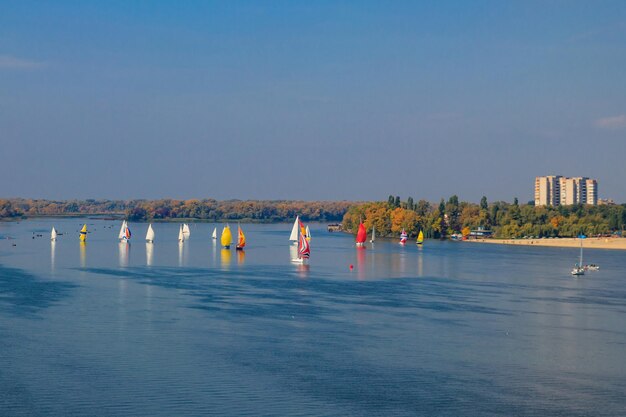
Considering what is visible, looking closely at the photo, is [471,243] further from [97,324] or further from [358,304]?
[97,324]

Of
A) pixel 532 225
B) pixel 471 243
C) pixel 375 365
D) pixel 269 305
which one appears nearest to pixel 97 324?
pixel 269 305

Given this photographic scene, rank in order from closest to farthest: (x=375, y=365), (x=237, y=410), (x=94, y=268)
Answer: (x=237, y=410) → (x=375, y=365) → (x=94, y=268)

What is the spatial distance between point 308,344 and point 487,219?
313 ft

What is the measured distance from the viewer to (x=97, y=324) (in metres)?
33.0

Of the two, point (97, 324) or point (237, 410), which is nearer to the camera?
point (237, 410)

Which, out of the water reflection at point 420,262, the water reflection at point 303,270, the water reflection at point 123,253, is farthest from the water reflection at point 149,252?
the water reflection at point 420,262

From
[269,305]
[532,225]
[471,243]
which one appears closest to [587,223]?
[532,225]

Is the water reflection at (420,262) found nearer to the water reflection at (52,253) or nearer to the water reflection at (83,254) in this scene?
the water reflection at (83,254)

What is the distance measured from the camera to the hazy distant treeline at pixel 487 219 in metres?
114

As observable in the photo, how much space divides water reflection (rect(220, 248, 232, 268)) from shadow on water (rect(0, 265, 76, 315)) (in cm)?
1567

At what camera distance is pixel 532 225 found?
11506 cm

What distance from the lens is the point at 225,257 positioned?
71.8 metres

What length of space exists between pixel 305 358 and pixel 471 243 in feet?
263

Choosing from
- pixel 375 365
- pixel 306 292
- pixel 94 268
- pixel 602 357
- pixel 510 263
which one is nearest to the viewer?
pixel 375 365
